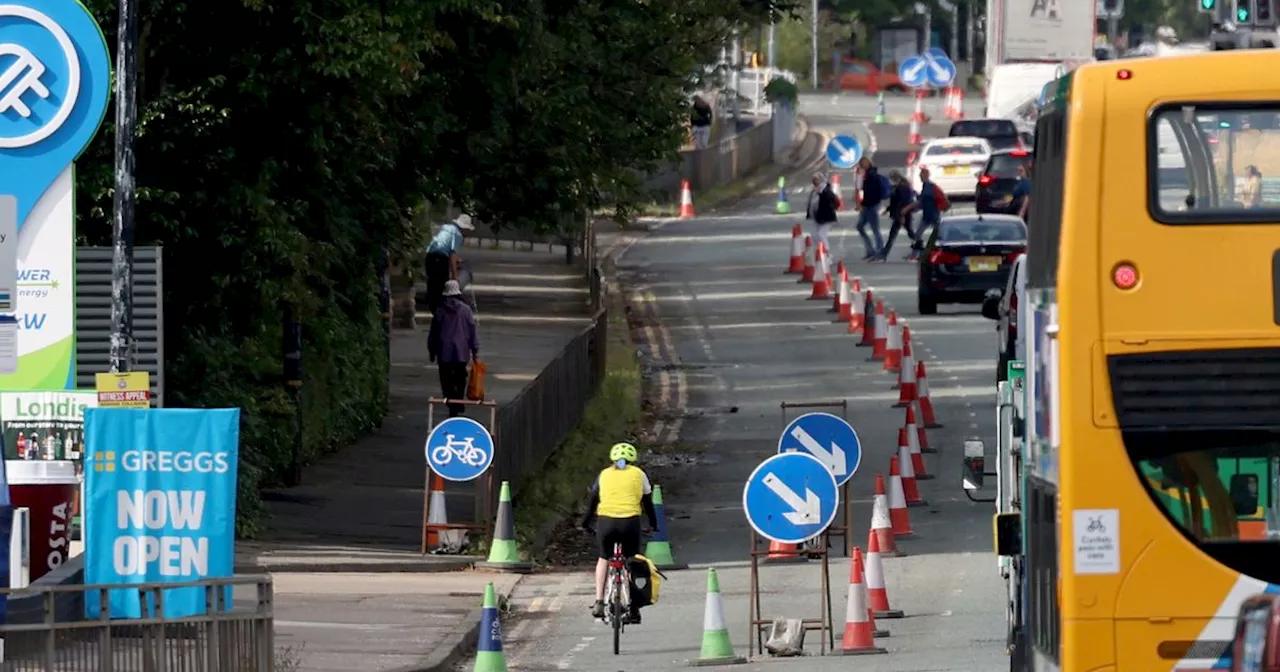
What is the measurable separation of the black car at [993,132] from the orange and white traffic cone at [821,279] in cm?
1941

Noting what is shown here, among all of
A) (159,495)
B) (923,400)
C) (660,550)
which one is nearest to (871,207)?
(923,400)

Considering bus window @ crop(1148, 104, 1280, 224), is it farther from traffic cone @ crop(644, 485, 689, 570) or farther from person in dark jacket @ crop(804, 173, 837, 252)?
person in dark jacket @ crop(804, 173, 837, 252)

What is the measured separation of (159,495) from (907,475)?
1244 centimetres

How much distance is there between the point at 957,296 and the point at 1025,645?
25.7 metres

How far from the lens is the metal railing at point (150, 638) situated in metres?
12.0

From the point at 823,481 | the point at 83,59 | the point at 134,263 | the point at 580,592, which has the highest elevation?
the point at 83,59

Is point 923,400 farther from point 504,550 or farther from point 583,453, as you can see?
point 504,550

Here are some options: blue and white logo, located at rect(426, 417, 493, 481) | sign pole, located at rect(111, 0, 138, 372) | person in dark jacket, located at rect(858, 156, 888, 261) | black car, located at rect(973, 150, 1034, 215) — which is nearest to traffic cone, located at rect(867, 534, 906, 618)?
blue and white logo, located at rect(426, 417, 493, 481)

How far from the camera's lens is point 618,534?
1862cm

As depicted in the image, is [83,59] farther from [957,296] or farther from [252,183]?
[957,296]

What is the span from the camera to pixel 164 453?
1427 centimetres

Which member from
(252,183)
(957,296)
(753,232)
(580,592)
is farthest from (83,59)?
(753,232)

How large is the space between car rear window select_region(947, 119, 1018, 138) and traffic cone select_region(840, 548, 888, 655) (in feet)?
153

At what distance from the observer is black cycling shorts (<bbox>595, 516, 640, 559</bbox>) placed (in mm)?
18625
